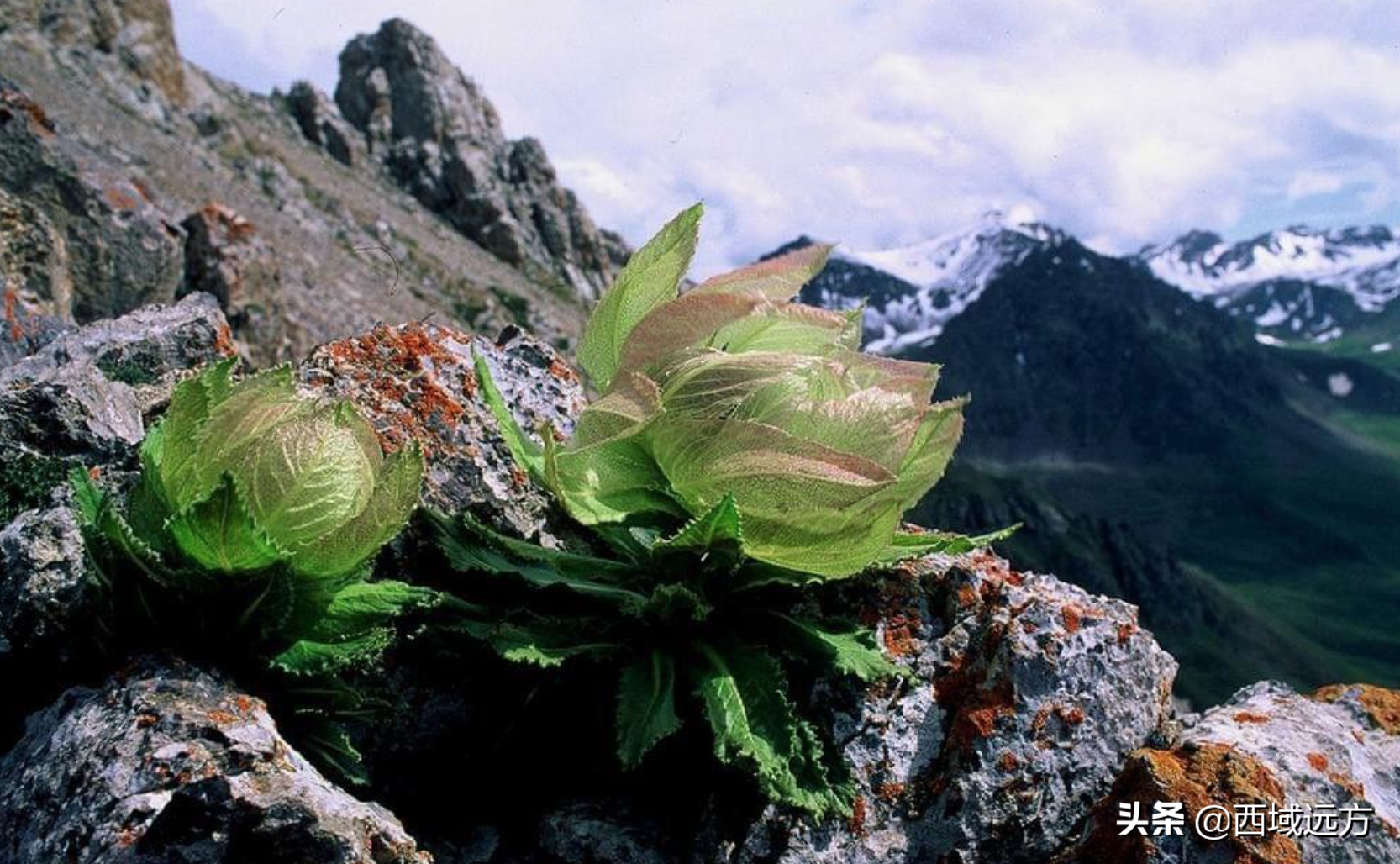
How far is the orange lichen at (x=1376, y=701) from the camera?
12.7 feet

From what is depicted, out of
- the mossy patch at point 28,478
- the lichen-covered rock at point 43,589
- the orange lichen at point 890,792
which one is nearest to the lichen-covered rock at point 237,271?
the mossy patch at point 28,478

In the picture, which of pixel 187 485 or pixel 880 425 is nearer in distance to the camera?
pixel 187 485

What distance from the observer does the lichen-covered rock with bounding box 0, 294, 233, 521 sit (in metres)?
3.17

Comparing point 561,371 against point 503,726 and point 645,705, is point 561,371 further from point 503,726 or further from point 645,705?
point 645,705

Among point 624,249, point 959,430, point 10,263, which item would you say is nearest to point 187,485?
point 959,430

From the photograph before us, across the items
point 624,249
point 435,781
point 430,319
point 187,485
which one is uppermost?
point 624,249

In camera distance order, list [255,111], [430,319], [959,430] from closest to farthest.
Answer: [959,430]
[430,319]
[255,111]

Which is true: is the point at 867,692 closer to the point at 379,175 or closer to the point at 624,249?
the point at 379,175

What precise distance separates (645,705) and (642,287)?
1.17m

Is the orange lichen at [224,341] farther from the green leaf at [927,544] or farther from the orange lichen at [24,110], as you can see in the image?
the orange lichen at [24,110]

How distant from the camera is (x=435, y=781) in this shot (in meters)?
3.29

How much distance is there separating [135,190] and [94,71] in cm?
5391

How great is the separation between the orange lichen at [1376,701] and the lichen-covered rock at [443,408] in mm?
2977

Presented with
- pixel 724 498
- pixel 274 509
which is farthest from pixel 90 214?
pixel 724 498
